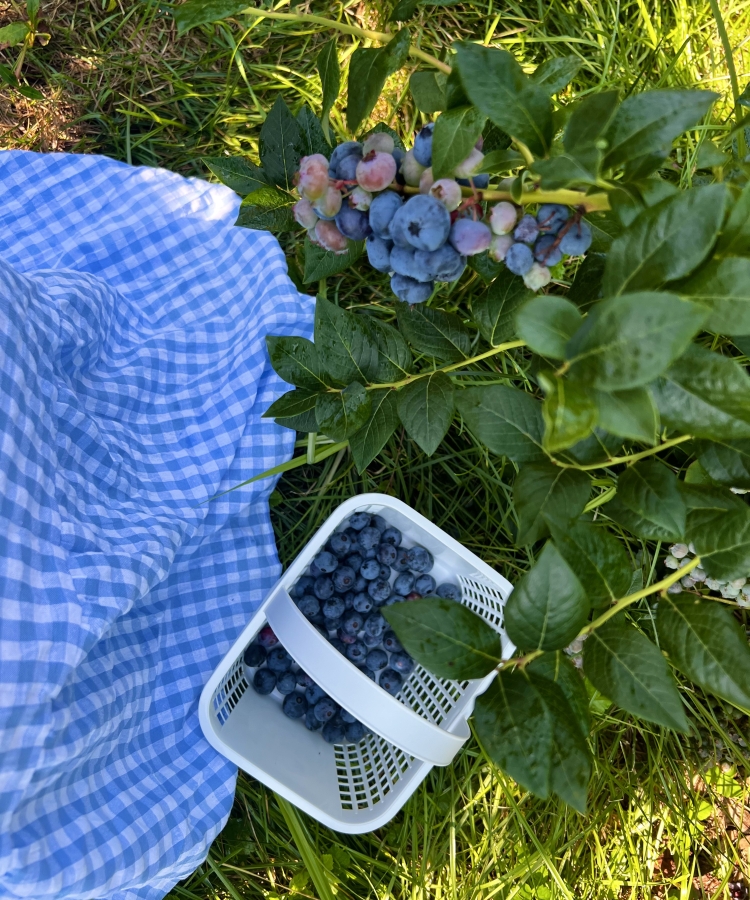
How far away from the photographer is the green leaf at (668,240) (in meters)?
0.37

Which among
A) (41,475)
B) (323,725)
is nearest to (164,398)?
(41,475)

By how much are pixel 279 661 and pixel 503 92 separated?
1032 millimetres

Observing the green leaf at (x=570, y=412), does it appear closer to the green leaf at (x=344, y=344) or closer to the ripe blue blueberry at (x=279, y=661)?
the green leaf at (x=344, y=344)

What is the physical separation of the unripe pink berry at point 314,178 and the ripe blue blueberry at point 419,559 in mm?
815

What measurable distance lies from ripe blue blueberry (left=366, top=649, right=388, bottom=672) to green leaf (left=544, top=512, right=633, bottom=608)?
72 cm

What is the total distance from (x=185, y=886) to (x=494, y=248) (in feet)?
4.20

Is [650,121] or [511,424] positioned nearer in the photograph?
[650,121]

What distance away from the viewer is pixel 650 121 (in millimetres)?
420

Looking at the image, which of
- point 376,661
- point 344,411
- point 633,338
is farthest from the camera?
point 376,661

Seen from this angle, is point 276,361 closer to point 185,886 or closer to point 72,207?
point 72,207

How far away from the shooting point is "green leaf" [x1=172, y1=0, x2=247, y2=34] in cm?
51

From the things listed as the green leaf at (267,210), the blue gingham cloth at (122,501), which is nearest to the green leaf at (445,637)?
the green leaf at (267,210)

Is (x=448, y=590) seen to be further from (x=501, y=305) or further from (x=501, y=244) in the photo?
(x=501, y=244)

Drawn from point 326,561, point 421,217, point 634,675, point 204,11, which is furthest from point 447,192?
point 326,561
